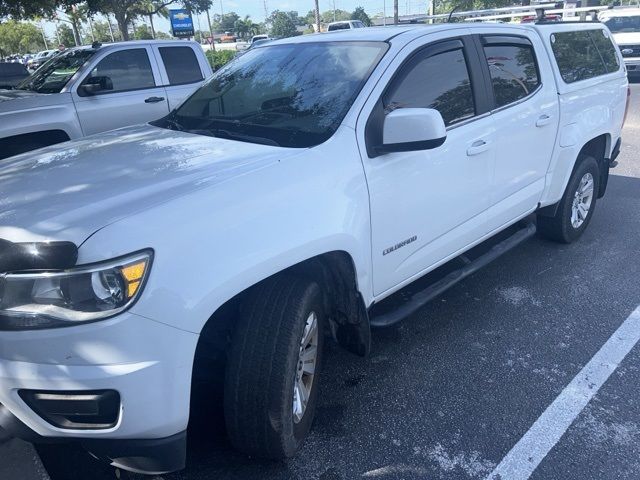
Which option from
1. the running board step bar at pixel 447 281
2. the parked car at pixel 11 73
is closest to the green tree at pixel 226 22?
the parked car at pixel 11 73

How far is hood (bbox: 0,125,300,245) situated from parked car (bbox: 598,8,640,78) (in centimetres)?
1642

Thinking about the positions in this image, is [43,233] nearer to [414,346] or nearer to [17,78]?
[414,346]

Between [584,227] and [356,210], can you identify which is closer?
[356,210]

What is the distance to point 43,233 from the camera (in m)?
1.87

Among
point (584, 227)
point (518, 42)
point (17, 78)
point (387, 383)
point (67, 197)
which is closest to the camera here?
point (67, 197)

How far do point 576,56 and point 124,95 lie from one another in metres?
5.24

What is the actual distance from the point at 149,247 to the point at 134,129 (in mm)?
1845

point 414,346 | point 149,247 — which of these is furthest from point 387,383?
point 149,247

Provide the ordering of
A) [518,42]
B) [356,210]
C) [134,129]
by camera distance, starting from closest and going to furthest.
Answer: [356,210] → [134,129] → [518,42]

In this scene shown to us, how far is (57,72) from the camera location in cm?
698

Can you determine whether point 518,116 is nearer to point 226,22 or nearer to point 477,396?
point 477,396

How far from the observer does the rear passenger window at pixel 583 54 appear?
444 centimetres

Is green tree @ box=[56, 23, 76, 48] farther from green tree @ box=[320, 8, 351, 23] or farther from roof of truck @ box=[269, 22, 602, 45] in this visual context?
roof of truck @ box=[269, 22, 602, 45]

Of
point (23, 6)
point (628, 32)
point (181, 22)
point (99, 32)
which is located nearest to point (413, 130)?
point (23, 6)
